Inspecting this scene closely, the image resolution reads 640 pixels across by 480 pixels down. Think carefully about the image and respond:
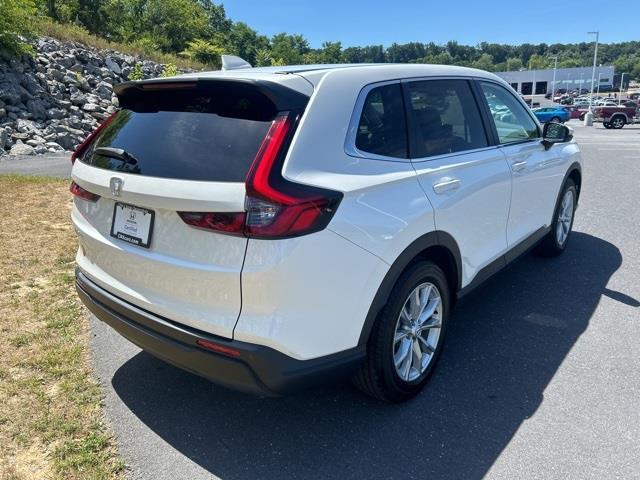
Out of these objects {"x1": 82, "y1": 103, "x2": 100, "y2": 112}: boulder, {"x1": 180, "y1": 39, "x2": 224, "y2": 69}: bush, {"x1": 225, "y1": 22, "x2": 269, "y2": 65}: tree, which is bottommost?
{"x1": 82, "y1": 103, "x2": 100, "y2": 112}: boulder

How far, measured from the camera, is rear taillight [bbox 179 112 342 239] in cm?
210

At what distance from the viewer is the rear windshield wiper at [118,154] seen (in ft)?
8.41

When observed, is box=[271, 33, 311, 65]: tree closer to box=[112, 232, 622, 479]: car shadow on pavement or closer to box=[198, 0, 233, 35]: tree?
box=[198, 0, 233, 35]: tree

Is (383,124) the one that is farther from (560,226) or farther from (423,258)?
(560,226)

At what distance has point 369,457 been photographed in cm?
254

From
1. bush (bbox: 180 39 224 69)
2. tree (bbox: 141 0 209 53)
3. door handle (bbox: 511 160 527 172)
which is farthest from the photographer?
tree (bbox: 141 0 209 53)

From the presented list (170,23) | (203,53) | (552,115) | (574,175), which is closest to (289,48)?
(170,23)

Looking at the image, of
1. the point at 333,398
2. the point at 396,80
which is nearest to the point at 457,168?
the point at 396,80

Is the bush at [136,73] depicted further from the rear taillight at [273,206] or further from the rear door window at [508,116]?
the rear taillight at [273,206]

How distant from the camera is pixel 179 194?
2.24 m

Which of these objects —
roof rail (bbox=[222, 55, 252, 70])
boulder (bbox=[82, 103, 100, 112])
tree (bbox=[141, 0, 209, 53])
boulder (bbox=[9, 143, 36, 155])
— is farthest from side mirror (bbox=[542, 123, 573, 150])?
tree (bbox=[141, 0, 209, 53])

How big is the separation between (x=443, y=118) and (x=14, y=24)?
1850 centimetres

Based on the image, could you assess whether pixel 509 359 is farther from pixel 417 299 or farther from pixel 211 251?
pixel 211 251

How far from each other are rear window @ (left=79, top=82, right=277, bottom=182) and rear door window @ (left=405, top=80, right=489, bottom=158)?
1.03 m
